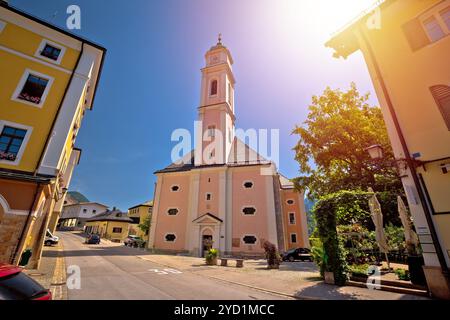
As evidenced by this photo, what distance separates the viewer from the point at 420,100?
826cm

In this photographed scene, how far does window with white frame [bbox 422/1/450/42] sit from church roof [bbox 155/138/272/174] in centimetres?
1936

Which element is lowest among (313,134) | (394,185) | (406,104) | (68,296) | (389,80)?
(68,296)

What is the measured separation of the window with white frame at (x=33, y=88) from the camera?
11922mm

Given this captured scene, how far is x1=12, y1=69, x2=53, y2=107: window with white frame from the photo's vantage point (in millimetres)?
11922

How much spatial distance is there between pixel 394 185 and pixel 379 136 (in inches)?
165

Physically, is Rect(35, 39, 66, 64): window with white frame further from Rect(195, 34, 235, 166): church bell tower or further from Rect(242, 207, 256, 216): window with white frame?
Rect(242, 207, 256, 216): window with white frame

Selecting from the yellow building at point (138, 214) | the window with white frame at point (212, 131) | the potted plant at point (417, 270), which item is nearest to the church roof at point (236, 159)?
the window with white frame at point (212, 131)

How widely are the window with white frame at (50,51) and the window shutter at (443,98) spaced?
67.6 ft

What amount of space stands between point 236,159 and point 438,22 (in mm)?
23086

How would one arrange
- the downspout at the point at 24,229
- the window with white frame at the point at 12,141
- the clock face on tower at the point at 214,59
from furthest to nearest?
1. the clock face on tower at the point at 214,59
2. the window with white frame at the point at 12,141
3. the downspout at the point at 24,229

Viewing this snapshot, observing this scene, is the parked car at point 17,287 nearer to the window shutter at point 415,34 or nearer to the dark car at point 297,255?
the window shutter at point 415,34

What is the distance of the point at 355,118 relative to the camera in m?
17.5
